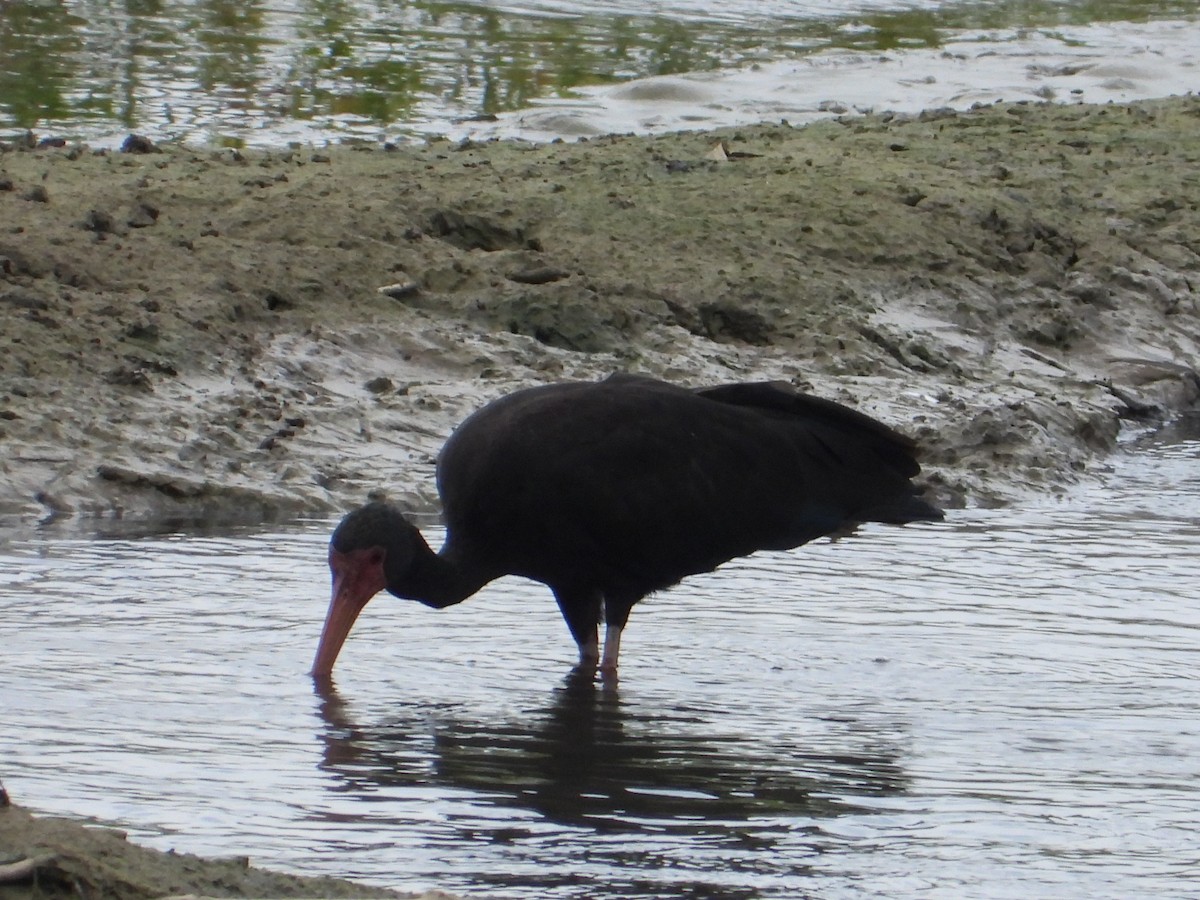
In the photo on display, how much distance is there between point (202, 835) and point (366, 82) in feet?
35.1

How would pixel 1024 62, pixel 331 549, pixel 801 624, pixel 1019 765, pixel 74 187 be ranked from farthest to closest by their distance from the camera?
1. pixel 1024 62
2. pixel 74 187
3. pixel 801 624
4. pixel 331 549
5. pixel 1019 765

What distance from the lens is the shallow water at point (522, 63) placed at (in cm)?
1267

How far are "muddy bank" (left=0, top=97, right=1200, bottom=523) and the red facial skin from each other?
1.56m

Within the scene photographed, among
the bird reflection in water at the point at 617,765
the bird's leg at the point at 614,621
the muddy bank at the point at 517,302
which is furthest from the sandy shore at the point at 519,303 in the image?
the bird reflection in water at the point at 617,765

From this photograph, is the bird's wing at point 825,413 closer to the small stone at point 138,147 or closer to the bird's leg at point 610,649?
the bird's leg at point 610,649

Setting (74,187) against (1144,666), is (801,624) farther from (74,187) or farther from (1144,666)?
(74,187)

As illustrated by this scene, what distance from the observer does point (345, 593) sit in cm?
534

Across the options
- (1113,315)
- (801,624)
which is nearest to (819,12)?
(1113,315)

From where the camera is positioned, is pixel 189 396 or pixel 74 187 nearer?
pixel 189 396

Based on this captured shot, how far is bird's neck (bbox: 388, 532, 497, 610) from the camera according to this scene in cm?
550

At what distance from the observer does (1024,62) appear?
16797 mm

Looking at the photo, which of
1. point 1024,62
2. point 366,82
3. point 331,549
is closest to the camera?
point 331,549

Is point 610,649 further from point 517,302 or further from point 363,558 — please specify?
point 517,302

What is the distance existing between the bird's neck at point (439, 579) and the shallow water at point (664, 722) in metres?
0.13
